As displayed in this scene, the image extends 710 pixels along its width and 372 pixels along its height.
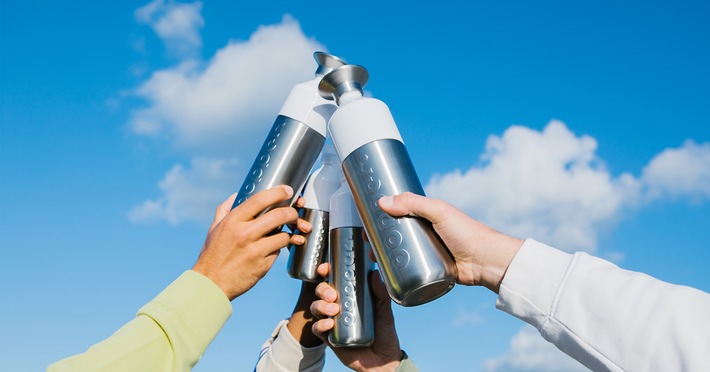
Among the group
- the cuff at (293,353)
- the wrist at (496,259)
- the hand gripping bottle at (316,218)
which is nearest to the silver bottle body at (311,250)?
the hand gripping bottle at (316,218)

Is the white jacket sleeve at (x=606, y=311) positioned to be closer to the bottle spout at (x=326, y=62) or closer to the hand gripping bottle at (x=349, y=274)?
the hand gripping bottle at (x=349, y=274)

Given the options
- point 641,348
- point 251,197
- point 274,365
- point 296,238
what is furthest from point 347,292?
point 641,348

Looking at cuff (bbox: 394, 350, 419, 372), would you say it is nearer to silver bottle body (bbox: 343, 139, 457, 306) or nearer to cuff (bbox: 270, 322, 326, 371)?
cuff (bbox: 270, 322, 326, 371)

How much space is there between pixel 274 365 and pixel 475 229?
4.24ft

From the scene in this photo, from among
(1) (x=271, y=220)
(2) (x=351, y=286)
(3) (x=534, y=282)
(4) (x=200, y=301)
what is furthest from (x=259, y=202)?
(3) (x=534, y=282)

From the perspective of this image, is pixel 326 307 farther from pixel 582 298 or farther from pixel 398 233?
pixel 582 298

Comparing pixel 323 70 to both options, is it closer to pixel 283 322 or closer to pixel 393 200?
pixel 393 200

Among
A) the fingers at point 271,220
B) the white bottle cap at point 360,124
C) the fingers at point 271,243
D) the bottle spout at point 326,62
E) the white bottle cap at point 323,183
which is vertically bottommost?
the fingers at point 271,243

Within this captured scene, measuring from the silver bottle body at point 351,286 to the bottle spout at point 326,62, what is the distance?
0.59 m

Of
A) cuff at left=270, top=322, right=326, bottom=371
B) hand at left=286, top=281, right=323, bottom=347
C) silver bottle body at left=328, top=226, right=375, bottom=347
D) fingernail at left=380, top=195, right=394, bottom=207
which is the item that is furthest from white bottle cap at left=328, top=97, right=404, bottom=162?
cuff at left=270, top=322, right=326, bottom=371

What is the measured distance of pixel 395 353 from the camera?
2.65 meters

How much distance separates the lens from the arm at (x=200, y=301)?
155 cm

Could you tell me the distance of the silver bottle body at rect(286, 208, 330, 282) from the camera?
237cm

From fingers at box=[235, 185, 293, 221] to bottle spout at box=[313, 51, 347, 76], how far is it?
0.51 metres
